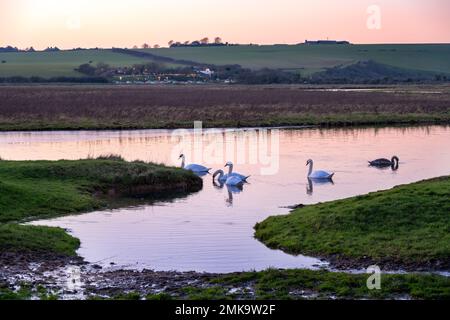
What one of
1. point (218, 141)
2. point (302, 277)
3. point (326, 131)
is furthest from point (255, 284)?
point (326, 131)

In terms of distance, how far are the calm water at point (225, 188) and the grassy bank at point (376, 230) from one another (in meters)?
0.64

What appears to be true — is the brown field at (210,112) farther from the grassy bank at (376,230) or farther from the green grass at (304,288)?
the green grass at (304,288)

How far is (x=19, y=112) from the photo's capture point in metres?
62.7

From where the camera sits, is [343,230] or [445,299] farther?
[343,230]

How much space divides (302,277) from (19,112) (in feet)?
168

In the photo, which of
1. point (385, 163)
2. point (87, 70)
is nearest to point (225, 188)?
point (385, 163)

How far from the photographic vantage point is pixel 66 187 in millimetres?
26922

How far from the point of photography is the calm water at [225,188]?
61.7ft

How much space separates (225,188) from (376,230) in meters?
12.0

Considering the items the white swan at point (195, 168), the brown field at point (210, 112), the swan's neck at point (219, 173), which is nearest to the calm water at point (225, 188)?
the white swan at point (195, 168)

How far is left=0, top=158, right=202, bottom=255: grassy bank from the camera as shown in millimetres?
19655

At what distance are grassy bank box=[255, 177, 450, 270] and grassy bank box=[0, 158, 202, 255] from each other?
5203mm

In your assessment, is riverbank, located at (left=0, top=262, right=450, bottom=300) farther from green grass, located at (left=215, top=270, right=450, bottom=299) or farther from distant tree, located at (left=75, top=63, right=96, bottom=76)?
distant tree, located at (left=75, top=63, right=96, bottom=76)
